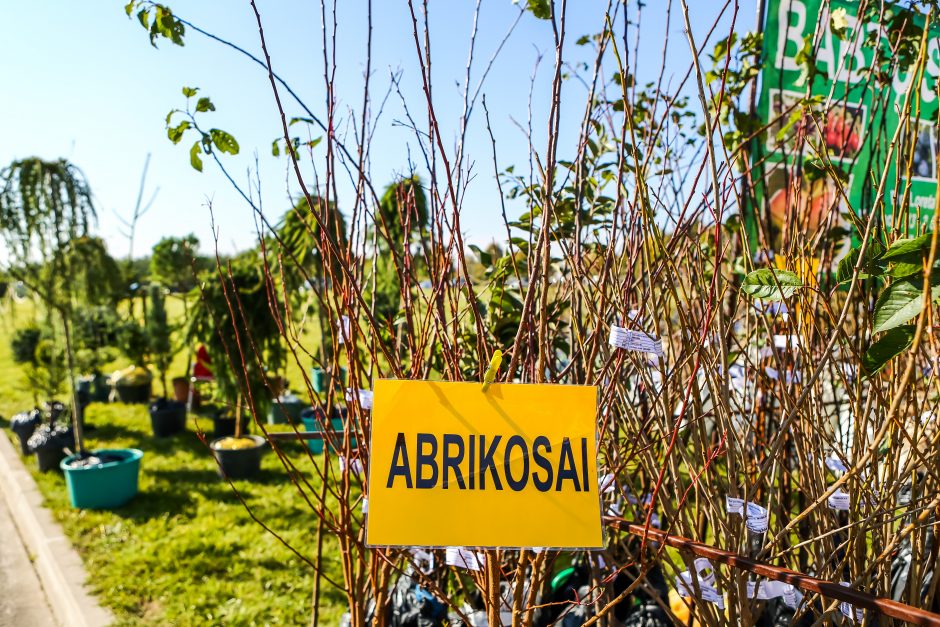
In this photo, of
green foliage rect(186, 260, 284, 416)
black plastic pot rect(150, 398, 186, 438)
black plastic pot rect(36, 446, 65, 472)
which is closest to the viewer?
black plastic pot rect(36, 446, 65, 472)

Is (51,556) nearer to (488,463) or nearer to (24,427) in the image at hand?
(24,427)

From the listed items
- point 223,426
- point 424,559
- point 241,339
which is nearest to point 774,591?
point 424,559

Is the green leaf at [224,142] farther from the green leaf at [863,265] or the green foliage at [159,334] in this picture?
the green foliage at [159,334]

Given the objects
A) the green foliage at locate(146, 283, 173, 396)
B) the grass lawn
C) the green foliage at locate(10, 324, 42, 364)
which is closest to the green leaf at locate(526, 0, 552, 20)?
the grass lawn

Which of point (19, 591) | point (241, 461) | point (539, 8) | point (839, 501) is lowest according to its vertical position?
point (19, 591)

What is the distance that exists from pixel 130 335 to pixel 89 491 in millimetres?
4418

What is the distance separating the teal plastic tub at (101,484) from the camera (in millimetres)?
4484

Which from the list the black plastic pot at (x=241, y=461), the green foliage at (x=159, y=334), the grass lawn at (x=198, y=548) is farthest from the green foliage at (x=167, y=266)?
the black plastic pot at (x=241, y=461)

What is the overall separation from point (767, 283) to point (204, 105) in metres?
1.37

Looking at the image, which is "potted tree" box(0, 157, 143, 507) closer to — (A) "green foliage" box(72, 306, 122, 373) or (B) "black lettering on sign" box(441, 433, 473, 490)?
(A) "green foliage" box(72, 306, 122, 373)

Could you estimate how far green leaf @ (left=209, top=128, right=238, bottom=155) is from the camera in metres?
1.55

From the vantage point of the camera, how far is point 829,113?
8.27 feet

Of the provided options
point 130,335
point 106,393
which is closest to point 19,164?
point 130,335

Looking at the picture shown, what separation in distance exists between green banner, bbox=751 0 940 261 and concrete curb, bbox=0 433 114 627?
358cm
